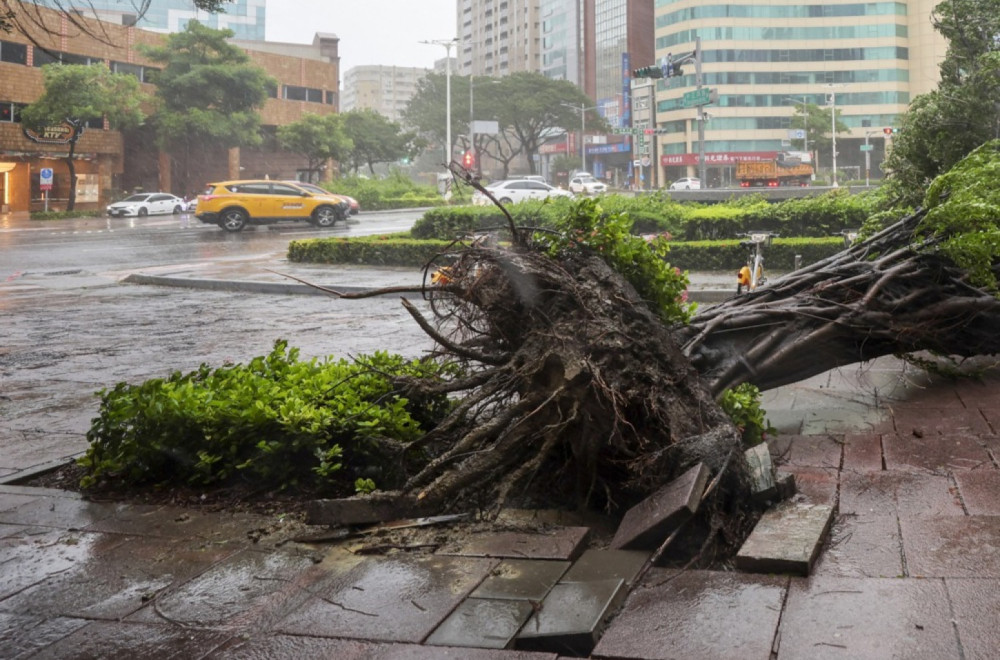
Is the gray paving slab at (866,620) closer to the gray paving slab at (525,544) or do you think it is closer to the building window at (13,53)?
the gray paving slab at (525,544)

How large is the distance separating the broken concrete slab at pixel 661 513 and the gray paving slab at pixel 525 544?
17 centimetres

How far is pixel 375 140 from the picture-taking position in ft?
253

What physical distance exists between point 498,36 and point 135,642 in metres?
162

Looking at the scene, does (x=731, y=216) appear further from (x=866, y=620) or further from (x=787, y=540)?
(x=866, y=620)

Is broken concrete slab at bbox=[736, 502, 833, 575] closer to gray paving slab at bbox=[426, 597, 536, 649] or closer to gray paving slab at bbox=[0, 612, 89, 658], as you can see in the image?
gray paving slab at bbox=[426, 597, 536, 649]

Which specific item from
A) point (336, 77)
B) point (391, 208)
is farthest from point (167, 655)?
point (336, 77)

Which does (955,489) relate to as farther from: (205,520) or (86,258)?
(86,258)

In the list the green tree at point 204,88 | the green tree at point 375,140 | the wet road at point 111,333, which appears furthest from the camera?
the green tree at point 375,140

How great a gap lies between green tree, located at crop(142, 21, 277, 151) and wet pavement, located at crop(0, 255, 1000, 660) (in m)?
50.4

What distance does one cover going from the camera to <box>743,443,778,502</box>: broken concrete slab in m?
4.40

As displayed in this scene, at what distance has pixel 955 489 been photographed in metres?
4.78

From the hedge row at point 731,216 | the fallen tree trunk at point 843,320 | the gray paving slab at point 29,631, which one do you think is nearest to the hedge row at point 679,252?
the hedge row at point 731,216

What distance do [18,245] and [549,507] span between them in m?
27.7

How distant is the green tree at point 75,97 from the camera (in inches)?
1764
